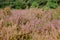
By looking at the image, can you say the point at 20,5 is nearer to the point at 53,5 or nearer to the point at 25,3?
the point at 25,3

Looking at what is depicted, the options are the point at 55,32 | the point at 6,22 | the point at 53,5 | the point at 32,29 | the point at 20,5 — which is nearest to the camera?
the point at 55,32

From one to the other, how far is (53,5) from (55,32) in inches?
558

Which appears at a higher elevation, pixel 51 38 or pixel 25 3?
pixel 51 38

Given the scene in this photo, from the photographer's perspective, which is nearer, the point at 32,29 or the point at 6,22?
the point at 32,29

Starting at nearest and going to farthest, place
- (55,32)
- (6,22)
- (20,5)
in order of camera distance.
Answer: (55,32), (6,22), (20,5)

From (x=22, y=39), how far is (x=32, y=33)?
1.19 ft

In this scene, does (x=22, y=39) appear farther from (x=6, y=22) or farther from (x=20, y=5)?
(x=20, y=5)

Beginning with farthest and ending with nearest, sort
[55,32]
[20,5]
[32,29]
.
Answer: [20,5] < [32,29] < [55,32]

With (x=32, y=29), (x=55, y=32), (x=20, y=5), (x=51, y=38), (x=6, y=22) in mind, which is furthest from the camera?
(x=20, y=5)

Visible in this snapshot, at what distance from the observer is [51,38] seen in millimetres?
5250

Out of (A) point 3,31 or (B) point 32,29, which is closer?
(A) point 3,31

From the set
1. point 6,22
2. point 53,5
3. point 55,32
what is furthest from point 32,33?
point 53,5

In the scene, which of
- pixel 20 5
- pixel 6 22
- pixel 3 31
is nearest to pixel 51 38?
pixel 3 31

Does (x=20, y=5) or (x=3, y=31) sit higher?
(x=3, y=31)
